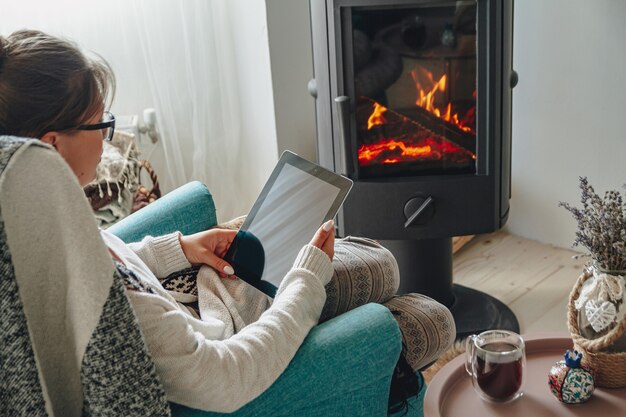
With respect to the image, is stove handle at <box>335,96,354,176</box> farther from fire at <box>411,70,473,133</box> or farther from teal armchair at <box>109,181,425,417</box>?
teal armchair at <box>109,181,425,417</box>

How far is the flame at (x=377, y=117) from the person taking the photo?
209 centimetres

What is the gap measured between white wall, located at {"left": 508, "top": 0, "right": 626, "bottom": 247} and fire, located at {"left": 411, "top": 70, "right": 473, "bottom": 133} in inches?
22.7

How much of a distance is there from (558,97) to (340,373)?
1.60 meters

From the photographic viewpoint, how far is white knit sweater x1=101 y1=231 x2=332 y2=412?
109 centimetres

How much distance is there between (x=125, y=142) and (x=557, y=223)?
141 cm

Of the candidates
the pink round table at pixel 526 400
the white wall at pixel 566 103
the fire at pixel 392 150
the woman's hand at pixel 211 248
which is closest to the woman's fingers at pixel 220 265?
the woman's hand at pixel 211 248

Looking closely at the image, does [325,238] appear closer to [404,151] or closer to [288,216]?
[288,216]

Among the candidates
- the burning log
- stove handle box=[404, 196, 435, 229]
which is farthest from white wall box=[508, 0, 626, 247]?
stove handle box=[404, 196, 435, 229]

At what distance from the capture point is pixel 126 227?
64.8 inches

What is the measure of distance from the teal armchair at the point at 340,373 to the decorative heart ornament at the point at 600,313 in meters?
0.30

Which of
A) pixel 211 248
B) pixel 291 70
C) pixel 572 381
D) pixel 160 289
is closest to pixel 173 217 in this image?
pixel 211 248

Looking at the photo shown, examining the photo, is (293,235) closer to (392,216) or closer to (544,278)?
(392,216)

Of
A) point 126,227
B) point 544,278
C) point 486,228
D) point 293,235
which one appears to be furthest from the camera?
point 544,278

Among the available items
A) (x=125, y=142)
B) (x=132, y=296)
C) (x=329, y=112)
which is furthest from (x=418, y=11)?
(x=132, y=296)
